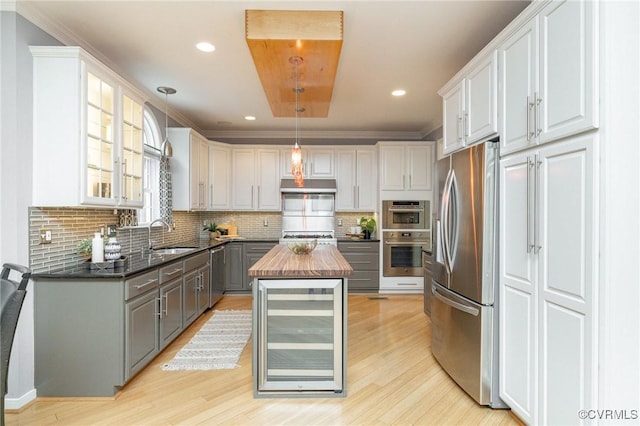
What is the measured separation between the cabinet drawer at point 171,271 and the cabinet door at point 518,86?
298 cm

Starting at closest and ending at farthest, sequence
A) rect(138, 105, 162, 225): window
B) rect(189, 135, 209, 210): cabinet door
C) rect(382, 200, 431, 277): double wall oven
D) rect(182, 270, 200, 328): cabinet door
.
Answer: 1. rect(182, 270, 200, 328): cabinet door
2. rect(138, 105, 162, 225): window
3. rect(189, 135, 209, 210): cabinet door
4. rect(382, 200, 431, 277): double wall oven

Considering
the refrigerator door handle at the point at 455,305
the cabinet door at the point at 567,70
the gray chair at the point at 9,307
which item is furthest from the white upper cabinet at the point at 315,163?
the gray chair at the point at 9,307

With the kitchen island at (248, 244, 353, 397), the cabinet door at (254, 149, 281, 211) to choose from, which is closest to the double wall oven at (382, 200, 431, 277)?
the cabinet door at (254, 149, 281, 211)

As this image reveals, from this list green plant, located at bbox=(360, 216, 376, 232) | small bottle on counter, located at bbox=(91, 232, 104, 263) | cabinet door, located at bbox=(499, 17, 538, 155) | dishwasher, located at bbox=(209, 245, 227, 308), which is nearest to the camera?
cabinet door, located at bbox=(499, 17, 538, 155)

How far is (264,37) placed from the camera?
2.36 metres

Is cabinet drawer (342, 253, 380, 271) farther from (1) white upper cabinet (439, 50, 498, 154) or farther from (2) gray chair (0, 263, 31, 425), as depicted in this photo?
(2) gray chair (0, 263, 31, 425)

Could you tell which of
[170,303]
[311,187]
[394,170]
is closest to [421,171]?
[394,170]

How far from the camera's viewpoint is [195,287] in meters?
Answer: 3.89

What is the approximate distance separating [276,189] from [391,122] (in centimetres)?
227

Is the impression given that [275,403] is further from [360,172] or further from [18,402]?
[360,172]

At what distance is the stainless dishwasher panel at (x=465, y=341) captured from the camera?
2.28 meters

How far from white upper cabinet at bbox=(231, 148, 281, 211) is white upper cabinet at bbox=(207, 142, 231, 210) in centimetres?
11

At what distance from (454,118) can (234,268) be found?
4.06 m

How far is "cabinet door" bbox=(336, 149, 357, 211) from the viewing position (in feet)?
19.2
